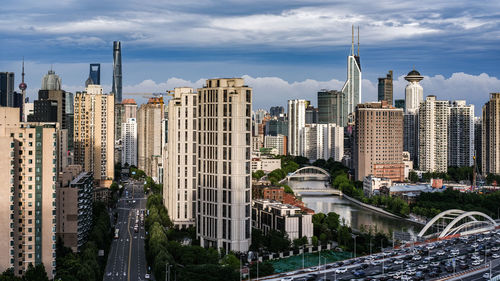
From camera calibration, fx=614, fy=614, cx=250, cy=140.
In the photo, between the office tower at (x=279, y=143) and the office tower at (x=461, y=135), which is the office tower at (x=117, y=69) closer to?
the office tower at (x=279, y=143)

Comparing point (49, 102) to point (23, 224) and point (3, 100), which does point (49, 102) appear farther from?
point (23, 224)

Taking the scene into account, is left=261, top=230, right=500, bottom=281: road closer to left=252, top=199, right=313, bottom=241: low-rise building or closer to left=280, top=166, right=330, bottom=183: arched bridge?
left=252, top=199, right=313, bottom=241: low-rise building

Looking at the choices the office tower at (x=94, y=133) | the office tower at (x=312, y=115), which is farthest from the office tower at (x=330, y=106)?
Answer: the office tower at (x=94, y=133)

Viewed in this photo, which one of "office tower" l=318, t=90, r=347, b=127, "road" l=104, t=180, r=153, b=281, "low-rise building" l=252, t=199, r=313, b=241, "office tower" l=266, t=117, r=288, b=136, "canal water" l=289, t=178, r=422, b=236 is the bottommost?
"canal water" l=289, t=178, r=422, b=236

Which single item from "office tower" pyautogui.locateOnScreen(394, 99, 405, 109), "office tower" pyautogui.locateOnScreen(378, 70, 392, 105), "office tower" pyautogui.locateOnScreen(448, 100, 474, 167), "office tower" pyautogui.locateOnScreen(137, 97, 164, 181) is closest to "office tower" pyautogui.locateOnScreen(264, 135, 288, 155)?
"office tower" pyautogui.locateOnScreen(394, 99, 405, 109)

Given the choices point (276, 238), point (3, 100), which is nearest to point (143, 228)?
point (276, 238)

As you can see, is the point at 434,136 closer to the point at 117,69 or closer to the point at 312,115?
the point at 312,115
